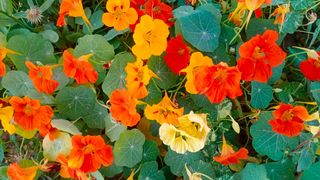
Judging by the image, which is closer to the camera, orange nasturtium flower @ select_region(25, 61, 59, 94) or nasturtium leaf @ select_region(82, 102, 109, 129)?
orange nasturtium flower @ select_region(25, 61, 59, 94)

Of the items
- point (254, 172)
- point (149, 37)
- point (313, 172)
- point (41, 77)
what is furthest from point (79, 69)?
point (313, 172)

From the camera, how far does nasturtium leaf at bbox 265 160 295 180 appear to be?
1541mm

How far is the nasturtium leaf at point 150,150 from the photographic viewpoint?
1.58m

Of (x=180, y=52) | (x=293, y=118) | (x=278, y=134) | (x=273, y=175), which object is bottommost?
(x=273, y=175)

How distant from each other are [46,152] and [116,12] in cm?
46

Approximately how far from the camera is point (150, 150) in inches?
62.5

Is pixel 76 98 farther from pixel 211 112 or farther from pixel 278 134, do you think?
pixel 278 134

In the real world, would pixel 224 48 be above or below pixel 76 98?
above

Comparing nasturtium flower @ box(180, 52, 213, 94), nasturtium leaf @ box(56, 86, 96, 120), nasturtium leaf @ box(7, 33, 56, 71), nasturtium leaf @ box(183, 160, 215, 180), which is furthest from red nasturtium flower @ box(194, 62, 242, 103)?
nasturtium leaf @ box(7, 33, 56, 71)

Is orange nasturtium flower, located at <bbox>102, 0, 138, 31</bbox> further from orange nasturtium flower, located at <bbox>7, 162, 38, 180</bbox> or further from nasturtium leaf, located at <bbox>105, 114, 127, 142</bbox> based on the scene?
orange nasturtium flower, located at <bbox>7, 162, 38, 180</bbox>

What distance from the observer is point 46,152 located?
1.58m

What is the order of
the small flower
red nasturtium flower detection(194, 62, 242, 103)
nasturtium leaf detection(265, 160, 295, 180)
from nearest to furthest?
red nasturtium flower detection(194, 62, 242, 103), nasturtium leaf detection(265, 160, 295, 180), the small flower

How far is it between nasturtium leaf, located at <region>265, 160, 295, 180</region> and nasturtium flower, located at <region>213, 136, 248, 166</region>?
0.10m

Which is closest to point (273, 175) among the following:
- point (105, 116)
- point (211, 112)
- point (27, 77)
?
point (211, 112)
